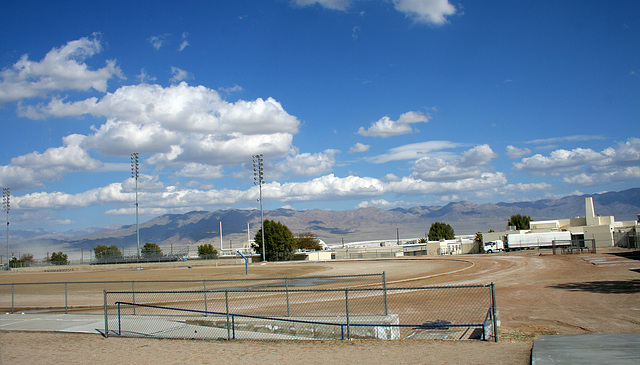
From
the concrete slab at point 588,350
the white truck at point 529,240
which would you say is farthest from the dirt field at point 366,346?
the white truck at point 529,240

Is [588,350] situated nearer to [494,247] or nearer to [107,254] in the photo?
[494,247]

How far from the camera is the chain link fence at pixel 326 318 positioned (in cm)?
1347

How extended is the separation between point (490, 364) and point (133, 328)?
11289mm

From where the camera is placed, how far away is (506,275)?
34219mm

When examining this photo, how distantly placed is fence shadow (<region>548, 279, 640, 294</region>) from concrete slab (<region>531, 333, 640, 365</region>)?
12554 millimetres

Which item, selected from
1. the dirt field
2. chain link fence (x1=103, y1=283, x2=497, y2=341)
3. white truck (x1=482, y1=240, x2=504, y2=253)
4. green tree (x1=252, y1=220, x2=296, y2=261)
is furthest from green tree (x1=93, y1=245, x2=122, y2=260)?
the dirt field

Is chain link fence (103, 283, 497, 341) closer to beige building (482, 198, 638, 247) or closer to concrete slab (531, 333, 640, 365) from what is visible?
concrete slab (531, 333, 640, 365)

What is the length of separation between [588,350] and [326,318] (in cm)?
747

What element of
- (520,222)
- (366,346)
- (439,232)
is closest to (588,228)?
(520,222)

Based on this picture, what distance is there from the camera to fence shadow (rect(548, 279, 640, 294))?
73.6 feet

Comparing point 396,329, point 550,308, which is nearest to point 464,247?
point 550,308

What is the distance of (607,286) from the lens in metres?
24.3

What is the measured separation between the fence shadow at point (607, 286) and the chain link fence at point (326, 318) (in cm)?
501

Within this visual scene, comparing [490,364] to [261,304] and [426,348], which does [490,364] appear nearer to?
[426,348]
